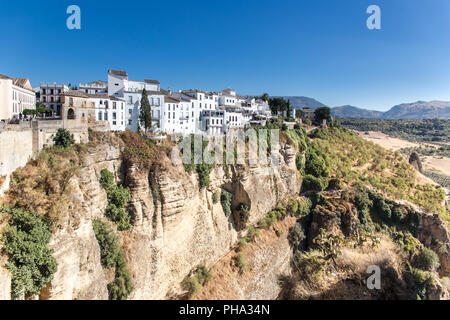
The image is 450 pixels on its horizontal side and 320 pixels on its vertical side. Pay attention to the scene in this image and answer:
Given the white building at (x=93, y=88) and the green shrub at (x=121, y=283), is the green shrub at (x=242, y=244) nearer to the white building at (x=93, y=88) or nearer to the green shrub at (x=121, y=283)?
the green shrub at (x=121, y=283)

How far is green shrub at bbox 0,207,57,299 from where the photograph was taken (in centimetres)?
994

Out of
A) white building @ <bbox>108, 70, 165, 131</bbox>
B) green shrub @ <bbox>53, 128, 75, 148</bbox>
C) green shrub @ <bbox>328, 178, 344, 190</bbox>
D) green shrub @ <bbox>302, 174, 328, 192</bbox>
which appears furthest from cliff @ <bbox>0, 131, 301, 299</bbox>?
green shrub @ <bbox>328, 178, 344, 190</bbox>

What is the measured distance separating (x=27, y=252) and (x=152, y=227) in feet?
30.0

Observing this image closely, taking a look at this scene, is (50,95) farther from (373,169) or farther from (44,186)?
(373,169)

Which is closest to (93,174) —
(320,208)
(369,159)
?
(320,208)

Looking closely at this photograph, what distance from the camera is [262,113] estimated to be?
49.8 meters

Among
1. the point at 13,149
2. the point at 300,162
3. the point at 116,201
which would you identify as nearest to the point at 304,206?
the point at 300,162

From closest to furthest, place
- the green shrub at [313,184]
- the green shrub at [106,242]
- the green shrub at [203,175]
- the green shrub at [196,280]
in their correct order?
the green shrub at [106,242] < the green shrub at [196,280] < the green shrub at [203,175] < the green shrub at [313,184]

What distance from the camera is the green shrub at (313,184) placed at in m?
34.0

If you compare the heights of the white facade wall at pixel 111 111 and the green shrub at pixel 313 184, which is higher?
the white facade wall at pixel 111 111

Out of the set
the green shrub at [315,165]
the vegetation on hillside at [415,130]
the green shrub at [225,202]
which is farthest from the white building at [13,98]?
the vegetation on hillside at [415,130]

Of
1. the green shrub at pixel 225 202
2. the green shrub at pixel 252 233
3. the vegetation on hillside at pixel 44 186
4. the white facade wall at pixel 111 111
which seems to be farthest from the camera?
the green shrub at pixel 252 233

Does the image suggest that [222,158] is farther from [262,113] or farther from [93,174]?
[262,113]

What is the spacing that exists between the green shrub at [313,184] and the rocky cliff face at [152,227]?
10.1 m
